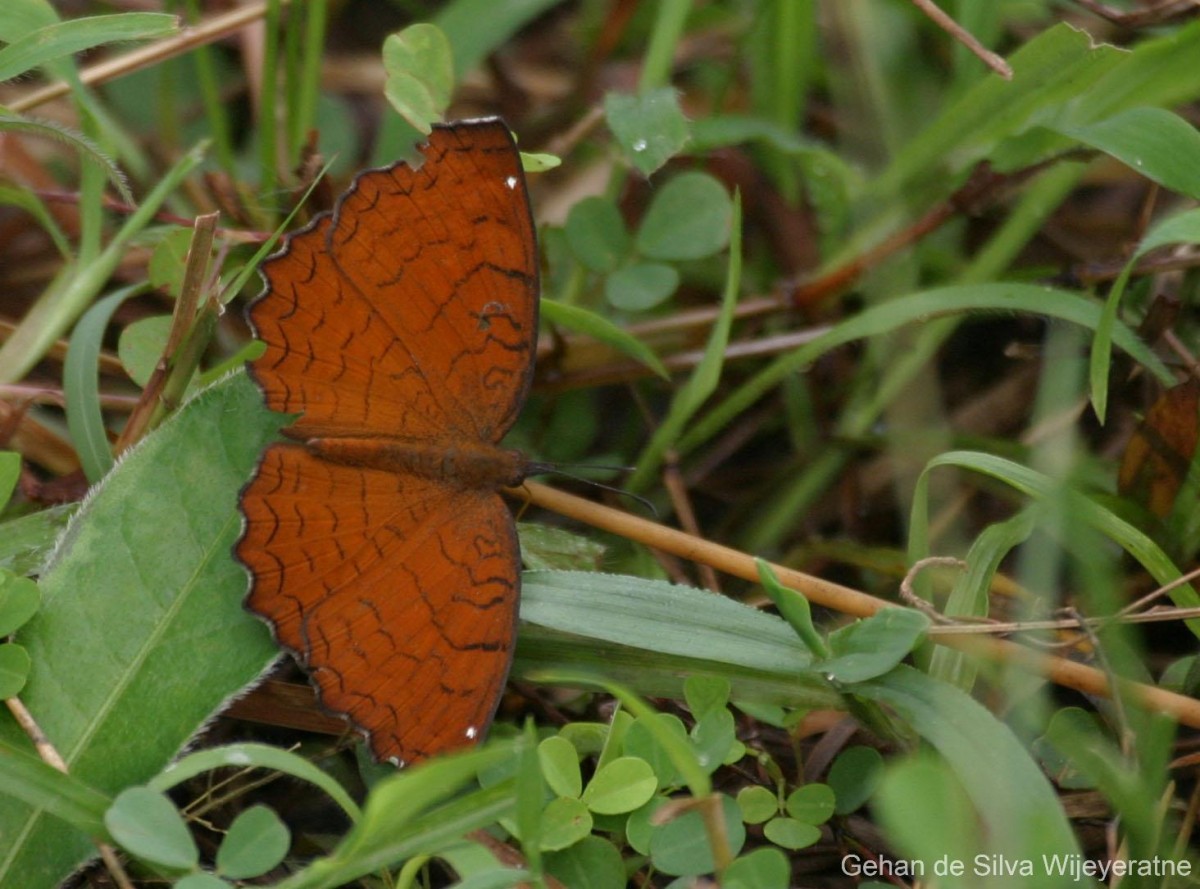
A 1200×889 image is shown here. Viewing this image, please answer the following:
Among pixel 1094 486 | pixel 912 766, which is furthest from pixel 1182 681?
pixel 912 766

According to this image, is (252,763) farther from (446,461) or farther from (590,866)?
(446,461)

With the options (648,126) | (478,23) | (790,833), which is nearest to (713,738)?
(790,833)

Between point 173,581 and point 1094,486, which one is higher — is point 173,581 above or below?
above

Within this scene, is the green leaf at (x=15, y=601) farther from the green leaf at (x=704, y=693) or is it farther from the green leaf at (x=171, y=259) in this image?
the green leaf at (x=704, y=693)

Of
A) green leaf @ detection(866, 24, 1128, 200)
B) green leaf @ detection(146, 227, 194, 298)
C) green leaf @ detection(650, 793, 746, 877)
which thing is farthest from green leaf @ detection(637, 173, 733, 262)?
green leaf @ detection(650, 793, 746, 877)

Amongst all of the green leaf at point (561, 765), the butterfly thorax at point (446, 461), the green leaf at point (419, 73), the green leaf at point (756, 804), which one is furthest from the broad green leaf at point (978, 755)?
the green leaf at point (419, 73)

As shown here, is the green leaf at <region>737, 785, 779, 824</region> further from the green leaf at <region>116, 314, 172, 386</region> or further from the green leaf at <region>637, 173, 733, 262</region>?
the green leaf at <region>116, 314, 172, 386</region>

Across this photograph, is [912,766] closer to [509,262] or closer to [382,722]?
[382,722]

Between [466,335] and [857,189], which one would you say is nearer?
[466,335]
